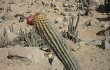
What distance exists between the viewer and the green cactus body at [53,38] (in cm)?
365

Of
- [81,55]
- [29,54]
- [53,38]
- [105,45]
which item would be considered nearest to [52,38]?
[53,38]

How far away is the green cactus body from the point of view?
365cm

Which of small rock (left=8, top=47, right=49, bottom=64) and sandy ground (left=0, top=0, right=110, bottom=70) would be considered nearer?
sandy ground (left=0, top=0, right=110, bottom=70)

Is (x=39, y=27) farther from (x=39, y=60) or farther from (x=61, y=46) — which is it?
(x=39, y=60)

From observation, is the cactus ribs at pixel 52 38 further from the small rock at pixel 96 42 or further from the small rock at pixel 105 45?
the small rock at pixel 96 42

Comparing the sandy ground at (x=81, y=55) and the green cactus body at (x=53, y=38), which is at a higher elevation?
the green cactus body at (x=53, y=38)

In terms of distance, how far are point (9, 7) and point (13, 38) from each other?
2.88 meters

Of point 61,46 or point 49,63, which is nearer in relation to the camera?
point 61,46

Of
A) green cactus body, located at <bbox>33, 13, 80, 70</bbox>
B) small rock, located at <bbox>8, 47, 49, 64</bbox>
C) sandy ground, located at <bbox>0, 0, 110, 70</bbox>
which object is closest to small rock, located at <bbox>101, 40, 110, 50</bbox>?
sandy ground, located at <bbox>0, 0, 110, 70</bbox>

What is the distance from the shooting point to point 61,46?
4.01 m

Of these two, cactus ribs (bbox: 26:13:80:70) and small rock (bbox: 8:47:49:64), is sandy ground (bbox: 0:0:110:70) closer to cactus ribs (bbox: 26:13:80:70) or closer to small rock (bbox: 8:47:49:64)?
small rock (bbox: 8:47:49:64)

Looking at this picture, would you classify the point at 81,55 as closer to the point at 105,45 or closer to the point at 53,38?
the point at 105,45

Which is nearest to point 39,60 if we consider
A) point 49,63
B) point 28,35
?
point 49,63

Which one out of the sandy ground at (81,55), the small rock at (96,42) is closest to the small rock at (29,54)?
the sandy ground at (81,55)
